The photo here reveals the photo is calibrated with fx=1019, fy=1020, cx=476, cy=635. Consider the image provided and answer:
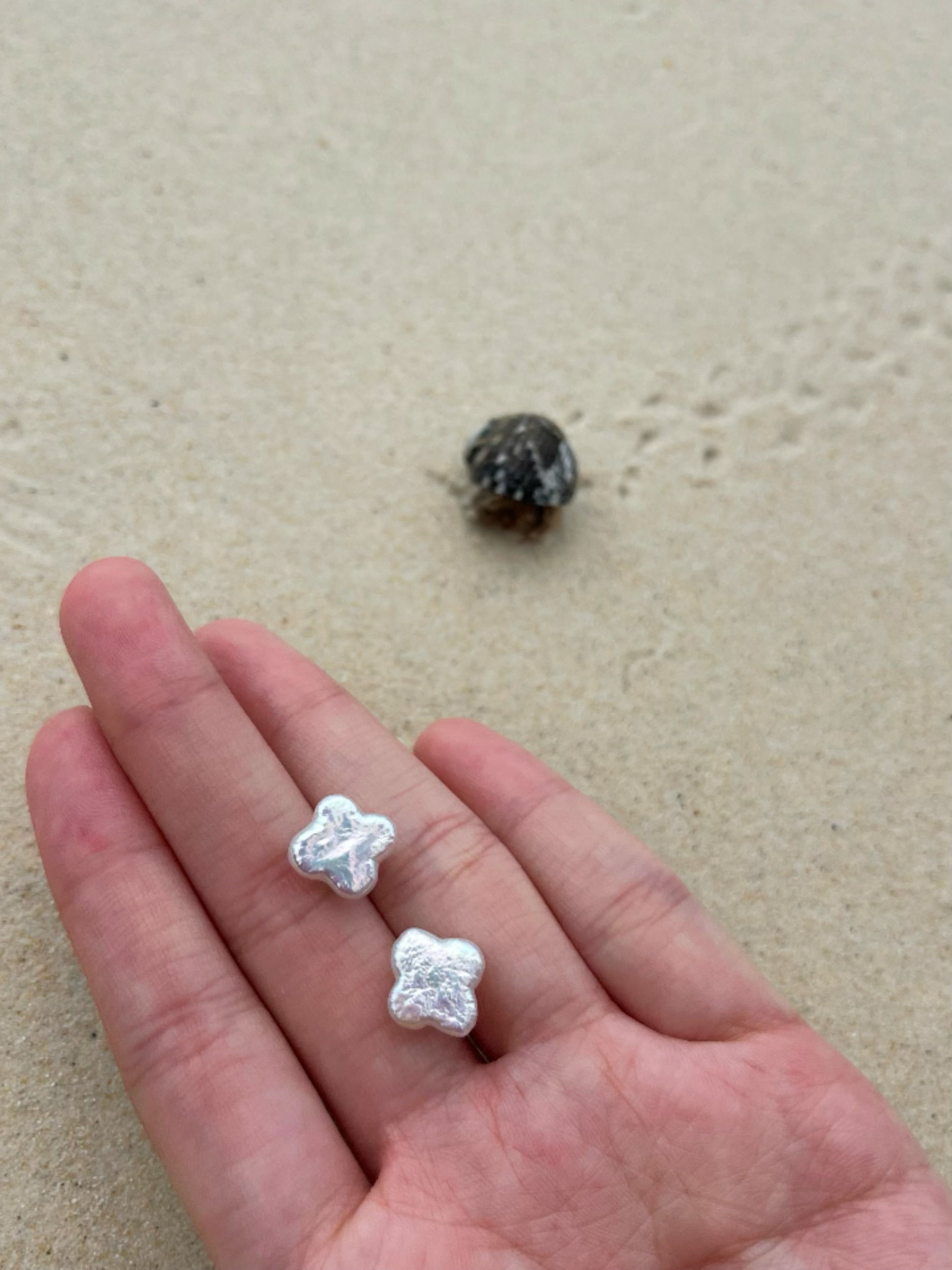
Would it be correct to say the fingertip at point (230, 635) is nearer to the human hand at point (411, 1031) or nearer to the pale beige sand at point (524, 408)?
the human hand at point (411, 1031)

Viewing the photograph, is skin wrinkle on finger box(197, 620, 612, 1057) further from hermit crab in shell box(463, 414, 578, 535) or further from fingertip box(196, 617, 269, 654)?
hermit crab in shell box(463, 414, 578, 535)

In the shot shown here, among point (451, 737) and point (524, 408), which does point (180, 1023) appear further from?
point (524, 408)

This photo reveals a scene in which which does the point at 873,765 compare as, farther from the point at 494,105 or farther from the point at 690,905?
the point at 494,105

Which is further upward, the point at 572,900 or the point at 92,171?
the point at 92,171

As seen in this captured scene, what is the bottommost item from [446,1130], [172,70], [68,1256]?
[68,1256]

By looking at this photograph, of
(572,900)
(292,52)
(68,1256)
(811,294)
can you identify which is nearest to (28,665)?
(68,1256)

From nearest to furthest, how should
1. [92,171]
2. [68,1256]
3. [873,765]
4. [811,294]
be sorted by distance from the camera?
[68,1256] → [873,765] → [92,171] → [811,294]
